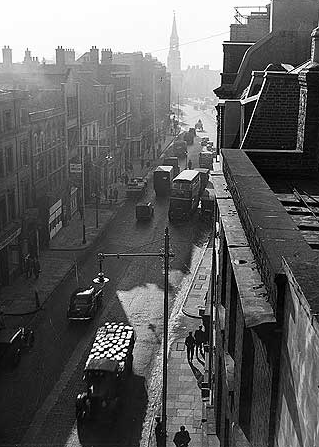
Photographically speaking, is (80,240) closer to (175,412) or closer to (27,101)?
(27,101)

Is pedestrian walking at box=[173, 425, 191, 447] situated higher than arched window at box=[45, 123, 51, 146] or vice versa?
arched window at box=[45, 123, 51, 146]

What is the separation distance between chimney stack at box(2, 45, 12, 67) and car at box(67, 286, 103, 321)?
51460 millimetres

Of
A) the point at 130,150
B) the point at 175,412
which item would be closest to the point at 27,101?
the point at 175,412

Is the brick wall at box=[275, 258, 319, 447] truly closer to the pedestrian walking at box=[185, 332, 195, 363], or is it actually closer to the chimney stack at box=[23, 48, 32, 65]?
the pedestrian walking at box=[185, 332, 195, 363]

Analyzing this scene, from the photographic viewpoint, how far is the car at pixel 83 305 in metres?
29.9

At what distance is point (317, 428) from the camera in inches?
191

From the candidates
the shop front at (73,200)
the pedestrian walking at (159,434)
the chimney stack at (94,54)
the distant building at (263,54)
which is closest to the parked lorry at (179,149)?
the chimney stack at (94,54)

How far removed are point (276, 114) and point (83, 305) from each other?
16425 millimetres

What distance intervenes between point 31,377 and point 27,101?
21.5 meters

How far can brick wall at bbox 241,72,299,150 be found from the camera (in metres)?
16.8

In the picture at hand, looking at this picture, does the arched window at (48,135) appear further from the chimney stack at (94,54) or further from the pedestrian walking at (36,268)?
the chimney stack at (94,54)

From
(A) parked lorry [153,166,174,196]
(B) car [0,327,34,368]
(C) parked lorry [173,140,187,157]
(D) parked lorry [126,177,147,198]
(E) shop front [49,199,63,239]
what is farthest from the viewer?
(C) parked lorry [173,140,187,157]

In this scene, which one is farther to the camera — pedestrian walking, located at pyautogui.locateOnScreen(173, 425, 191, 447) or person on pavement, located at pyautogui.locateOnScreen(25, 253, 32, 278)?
person on pavement, located at pyautogui.locateOnScreen(25, 253, 32, 278)

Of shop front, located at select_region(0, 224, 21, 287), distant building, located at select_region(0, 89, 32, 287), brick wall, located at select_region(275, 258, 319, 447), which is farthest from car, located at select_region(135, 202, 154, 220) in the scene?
brick wall, located at select_region(275, 258, 319, 447)
